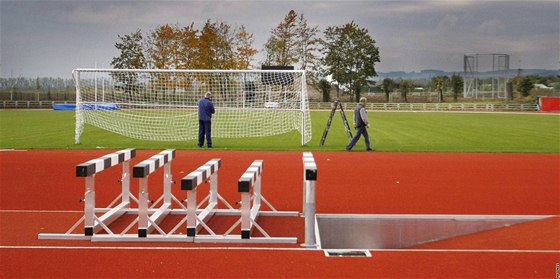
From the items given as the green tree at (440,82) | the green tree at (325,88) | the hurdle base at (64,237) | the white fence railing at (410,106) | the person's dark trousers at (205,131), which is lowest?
the hurdle base at (64,237)

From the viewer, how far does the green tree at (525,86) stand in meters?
80.8

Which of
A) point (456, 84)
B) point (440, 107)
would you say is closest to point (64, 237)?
point (440, 107)

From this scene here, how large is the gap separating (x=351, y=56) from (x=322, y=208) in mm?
85544

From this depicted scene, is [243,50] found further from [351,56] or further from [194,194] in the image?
[194,194]

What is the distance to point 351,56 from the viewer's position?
94812 millimetres

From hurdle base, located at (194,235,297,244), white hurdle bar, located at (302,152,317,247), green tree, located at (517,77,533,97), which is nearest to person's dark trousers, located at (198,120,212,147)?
hurdle base, located at (194,235,297,244)

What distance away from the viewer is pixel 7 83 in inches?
2714

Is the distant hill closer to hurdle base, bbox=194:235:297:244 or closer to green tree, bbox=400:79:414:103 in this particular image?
green tree, bbox=400:79:414:103

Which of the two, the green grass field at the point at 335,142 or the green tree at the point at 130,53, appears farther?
the green tree at the point at 130,53

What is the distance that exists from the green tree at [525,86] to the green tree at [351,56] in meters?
21.8

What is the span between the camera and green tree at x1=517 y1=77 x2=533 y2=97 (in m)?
80.8

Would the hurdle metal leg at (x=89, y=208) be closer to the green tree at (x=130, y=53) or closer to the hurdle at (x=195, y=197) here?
the hurdle at (x=195, y=197)

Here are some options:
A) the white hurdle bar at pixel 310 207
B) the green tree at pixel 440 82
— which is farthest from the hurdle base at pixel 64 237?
the green tree at pixel 440 82

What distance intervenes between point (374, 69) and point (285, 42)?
18865 mm
